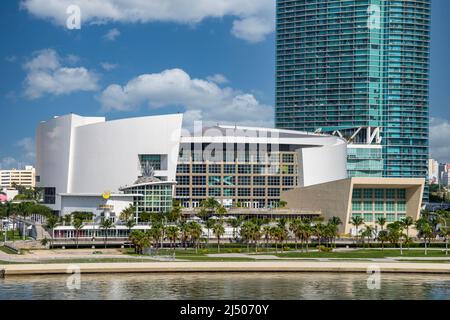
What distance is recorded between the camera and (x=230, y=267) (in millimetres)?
67938

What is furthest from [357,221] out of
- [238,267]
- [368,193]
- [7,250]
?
[7,250]

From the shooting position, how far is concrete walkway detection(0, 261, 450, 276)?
66438 millimetres

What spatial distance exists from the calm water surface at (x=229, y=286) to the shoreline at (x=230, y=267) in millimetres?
1763

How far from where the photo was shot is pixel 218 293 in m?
53.2

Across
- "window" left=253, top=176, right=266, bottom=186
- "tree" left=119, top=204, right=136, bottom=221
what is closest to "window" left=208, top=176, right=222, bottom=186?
"window" left=253, top=176, right=266, bottom=186

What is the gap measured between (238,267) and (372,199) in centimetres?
4784

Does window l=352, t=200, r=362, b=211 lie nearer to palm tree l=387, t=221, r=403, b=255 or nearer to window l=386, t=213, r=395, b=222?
window l=386, t=213, r=395, b=222

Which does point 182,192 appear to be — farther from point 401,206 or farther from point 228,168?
point 401,206

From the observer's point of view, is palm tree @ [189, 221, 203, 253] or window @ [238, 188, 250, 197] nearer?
palm tree @ [189, 221, 203, 253]

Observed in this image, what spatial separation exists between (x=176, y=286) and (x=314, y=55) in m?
Answer: 151
